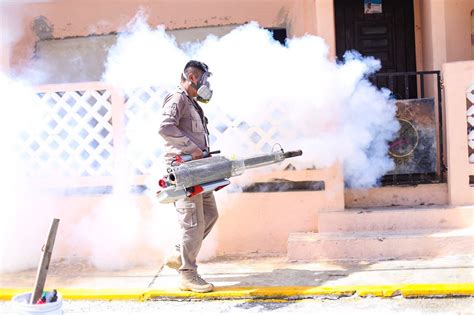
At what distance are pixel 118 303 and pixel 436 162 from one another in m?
3.75

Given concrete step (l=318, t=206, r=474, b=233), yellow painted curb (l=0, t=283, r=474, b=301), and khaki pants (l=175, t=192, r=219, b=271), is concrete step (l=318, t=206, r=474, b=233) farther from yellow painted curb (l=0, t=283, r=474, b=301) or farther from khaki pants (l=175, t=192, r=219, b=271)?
khaki pants (l=175, t=192, r=219, b=271)

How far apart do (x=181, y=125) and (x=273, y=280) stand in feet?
5.47

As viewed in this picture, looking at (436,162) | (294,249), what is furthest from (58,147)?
(436,162)

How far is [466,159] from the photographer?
7.28 meters

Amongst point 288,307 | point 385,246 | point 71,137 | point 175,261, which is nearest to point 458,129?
point 385,246

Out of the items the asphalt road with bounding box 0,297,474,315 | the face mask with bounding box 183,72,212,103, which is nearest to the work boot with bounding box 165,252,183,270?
the asphalt road with bounding box 0,297,474,315

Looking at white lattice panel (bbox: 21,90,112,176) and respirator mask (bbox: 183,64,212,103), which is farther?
white lattice panel (bbox: 21,90,112,176)

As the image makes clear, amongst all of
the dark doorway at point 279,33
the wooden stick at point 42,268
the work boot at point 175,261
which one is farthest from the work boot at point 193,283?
the dark doorway at point 279,33

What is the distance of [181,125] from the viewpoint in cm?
600

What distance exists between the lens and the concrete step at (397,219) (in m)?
7.14

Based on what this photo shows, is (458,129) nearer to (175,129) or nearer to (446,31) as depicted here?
(446,31)

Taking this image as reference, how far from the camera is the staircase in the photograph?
22.6ft

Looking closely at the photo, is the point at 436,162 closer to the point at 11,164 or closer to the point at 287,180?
the point at 287,180

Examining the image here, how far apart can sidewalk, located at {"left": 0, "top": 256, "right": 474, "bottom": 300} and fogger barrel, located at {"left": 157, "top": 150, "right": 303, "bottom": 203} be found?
3.27 ft
